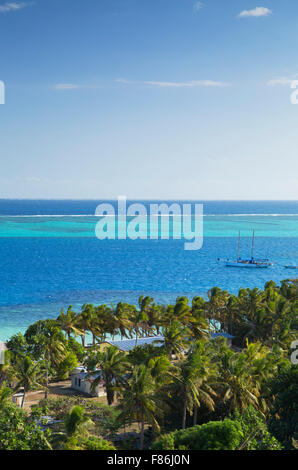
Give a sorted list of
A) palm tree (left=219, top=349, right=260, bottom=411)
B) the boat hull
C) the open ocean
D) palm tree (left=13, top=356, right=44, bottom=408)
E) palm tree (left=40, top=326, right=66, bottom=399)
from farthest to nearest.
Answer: the boat hull → the open ocean → palm tree (left=40, top=326, right=66, bottom=399) → palm tree (left=13, top=356, right=44, bottom=408) → palm tree (left=219, top=349, right=260, bottom=411)

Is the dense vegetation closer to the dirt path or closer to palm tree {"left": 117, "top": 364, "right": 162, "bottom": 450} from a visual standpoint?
palm tree {"left": 117, "top": 364, "right": 162, "bottom": 450}

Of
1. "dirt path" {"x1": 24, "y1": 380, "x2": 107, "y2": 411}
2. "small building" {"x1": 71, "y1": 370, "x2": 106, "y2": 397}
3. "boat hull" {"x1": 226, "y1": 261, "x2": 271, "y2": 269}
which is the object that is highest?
"boat hull" {"x1": 226, "y1": 261, "x2": 271, "y2": 269}

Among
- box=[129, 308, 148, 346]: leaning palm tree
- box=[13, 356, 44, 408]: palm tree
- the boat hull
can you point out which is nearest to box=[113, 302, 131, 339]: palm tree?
box=[129, 308, 148, 346]: leaning palm tree

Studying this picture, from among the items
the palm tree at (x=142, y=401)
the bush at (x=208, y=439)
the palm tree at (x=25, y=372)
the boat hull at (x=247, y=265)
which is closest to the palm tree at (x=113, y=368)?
the palm tree at (x=142, y=401)

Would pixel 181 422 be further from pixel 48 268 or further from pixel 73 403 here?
pixel 48 268

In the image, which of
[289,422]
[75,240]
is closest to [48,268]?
[75,240]

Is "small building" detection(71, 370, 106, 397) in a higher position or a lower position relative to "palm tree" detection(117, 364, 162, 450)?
lower

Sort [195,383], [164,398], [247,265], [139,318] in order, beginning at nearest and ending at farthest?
[195,383]
[164,398]
[139,318]
[247,265]

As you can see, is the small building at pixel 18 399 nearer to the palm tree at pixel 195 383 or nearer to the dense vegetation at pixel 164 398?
the dense vegetation at pixel 164 398

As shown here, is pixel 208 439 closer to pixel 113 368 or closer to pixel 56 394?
pixel 113 368

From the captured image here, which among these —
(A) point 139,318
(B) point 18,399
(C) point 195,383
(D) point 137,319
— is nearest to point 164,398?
(C) point 195,383
